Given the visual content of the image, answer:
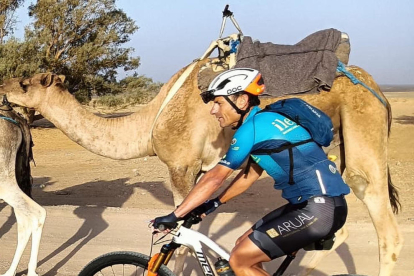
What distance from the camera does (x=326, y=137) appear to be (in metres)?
4.09

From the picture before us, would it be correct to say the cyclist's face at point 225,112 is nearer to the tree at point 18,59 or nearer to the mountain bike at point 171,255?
the mountain bike at point 171,255

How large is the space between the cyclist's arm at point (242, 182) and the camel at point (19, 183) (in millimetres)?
3266

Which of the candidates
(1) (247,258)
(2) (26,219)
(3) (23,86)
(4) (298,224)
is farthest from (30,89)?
(4) (298,224)

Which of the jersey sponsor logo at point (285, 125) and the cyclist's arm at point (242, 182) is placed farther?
the cyclist's arm at point (242, 182)

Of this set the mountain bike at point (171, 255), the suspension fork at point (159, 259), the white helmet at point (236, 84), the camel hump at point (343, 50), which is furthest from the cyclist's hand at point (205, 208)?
the camel hump at point (343, 50)

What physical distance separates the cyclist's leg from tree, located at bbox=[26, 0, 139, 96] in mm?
27167

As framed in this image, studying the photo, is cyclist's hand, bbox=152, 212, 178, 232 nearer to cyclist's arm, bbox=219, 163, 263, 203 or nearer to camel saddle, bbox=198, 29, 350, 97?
cyclist's arm, bbox=219, 163, 263, 203

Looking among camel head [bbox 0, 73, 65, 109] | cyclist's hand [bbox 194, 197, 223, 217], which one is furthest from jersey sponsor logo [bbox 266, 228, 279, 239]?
camel head [bbox 0, 73, 65, 109]

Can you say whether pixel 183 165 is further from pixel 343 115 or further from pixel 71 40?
pixel 71 40

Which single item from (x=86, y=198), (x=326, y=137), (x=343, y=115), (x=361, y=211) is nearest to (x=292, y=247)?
(x=326, y=137)

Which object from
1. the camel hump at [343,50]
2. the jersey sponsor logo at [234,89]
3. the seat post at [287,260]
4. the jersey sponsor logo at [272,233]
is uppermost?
the jersey sponsor logo at [234,89]

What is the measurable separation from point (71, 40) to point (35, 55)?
3025 mm

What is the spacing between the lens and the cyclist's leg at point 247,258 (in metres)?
3.91

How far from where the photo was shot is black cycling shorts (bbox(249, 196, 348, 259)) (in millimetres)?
3885
